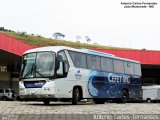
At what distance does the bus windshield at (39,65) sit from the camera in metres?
20.9

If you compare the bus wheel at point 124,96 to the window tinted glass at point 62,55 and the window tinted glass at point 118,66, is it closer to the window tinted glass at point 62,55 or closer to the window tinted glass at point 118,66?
the window tinted glass at point 118,66

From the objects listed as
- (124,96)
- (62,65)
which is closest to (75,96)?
(62,65)

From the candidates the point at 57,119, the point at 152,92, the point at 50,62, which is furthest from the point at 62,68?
the point at 152,92

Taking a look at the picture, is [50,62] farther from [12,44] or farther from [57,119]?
[12,44]

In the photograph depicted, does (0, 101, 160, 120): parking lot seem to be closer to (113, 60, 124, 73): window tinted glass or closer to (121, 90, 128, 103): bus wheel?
(113, 60, 124, 73): window tinted glass

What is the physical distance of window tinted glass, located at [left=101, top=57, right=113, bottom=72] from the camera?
26.3 m

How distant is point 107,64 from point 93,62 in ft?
6.72

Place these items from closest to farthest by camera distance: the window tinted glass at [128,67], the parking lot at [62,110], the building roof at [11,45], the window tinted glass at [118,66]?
the parking lot at [62,110] → the window tinted glass at [118,66] → the window tinted glass at [128,67] → the building roof at [11,45]

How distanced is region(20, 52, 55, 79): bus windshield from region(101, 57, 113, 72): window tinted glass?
5486mm

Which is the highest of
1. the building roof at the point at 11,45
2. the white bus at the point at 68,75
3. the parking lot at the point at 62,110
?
the building roof at the point at 11,45

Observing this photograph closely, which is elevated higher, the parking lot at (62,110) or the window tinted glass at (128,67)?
the window tinted glass at (128,67)

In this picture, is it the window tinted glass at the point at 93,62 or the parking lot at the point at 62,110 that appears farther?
the window tinted glass at the point at 93,62

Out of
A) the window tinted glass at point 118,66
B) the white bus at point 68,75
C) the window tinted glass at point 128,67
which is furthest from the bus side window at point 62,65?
the window tinted glass at point 128,67

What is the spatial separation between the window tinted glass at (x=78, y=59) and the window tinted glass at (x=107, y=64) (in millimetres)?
2374
